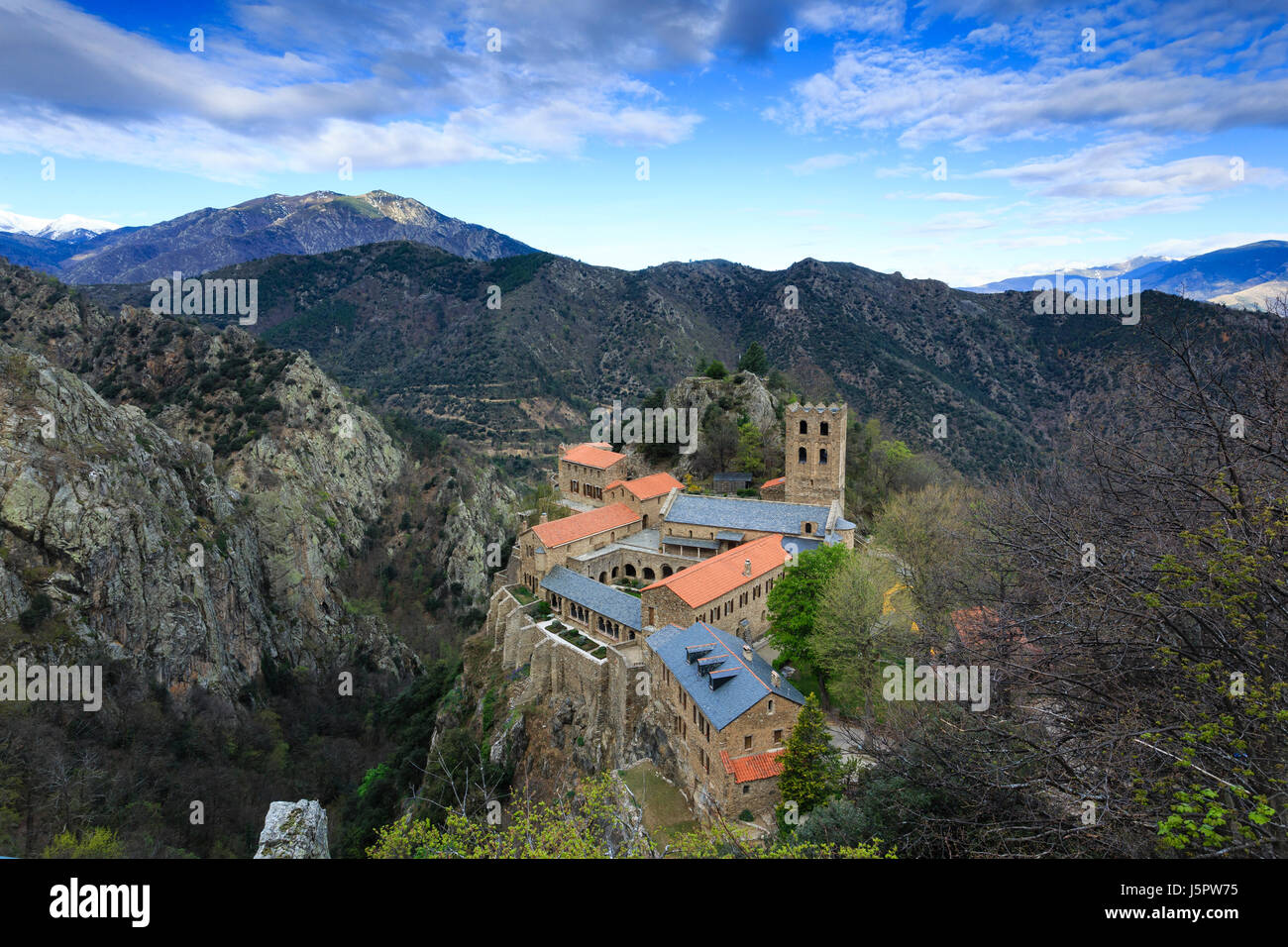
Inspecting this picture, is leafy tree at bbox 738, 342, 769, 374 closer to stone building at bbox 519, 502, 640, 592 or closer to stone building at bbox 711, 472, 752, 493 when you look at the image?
stone building at bbox 711, 472, 752, 493

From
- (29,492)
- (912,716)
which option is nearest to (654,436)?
(912,716)

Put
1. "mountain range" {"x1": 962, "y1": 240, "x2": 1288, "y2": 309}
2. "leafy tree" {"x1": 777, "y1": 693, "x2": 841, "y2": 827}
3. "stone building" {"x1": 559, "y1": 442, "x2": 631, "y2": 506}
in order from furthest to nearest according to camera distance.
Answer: "mountain range" {"x1": 962, "y1": 240, "x2": 1288, "y2": 309} → "stone building" {"x1": 559, "y1": 442, "x2": 631, "y2": 506} → "leafy tree" {"x1": 777, "y1": 693, "x2": 841, "y2": 827}

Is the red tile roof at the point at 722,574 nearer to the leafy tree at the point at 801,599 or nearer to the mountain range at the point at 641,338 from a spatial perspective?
the leafy tree at the point at 801,599

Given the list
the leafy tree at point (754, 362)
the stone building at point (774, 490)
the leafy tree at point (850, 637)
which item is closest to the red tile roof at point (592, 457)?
the stone building at point (774, 490)

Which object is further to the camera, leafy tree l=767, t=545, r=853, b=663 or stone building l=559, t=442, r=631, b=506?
stone building l=559, t=442, r=631, b=506

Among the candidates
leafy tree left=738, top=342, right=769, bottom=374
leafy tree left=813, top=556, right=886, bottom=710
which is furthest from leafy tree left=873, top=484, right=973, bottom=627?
leafy tree left=738, top=342, right=769, bottom=374

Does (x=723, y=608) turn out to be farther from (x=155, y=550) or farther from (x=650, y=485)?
(x=155, y=550)

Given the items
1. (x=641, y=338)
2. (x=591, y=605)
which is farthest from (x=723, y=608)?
(x=641, y=338)

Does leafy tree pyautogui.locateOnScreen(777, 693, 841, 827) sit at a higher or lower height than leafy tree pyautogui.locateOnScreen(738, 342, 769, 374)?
lower
